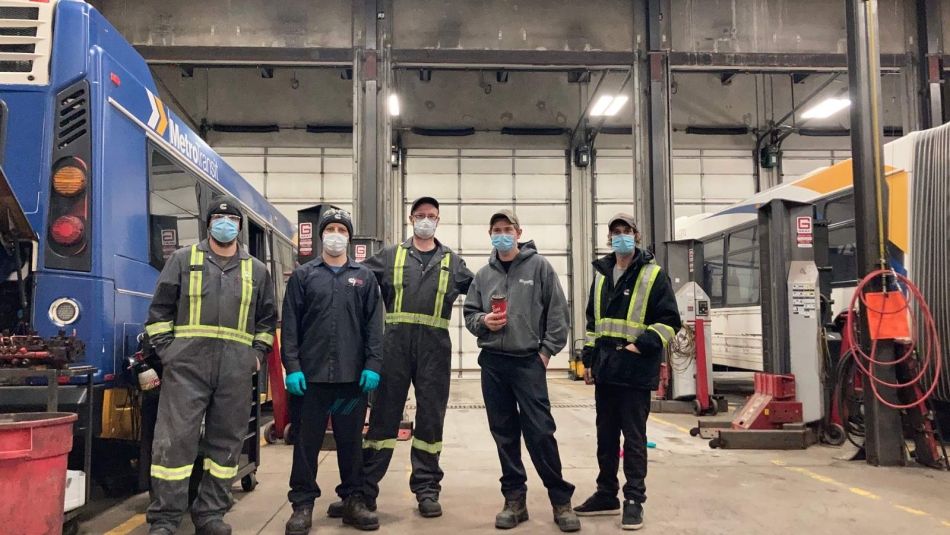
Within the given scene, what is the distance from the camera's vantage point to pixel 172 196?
491cm

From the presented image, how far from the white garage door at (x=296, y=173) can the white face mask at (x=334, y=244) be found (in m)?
13.1

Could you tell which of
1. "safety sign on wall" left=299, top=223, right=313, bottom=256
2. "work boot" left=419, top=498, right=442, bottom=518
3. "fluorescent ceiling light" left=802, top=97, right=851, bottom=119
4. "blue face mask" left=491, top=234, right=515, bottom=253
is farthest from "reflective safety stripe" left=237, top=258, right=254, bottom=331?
"fluorescent ceiling light" left=802, top=97, right=851, bottom=119

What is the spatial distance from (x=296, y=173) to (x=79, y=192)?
13.5 metres

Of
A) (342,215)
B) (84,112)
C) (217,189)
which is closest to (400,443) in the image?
(217,189)

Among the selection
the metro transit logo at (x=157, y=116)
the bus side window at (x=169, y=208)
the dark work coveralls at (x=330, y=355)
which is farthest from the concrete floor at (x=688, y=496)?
the metro transit logo at (x=157, y=116)

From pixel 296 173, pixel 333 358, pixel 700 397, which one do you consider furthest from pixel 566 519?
pixel 296 173

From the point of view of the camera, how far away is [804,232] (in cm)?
701

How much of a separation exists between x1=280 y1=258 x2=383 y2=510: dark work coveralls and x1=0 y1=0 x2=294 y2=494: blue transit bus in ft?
3.45

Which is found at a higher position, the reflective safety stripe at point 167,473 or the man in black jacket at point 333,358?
the man in black jacket at point 333,358

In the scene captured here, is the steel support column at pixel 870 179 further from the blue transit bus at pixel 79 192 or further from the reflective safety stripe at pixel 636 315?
the blue transit bus at pixel 79 192

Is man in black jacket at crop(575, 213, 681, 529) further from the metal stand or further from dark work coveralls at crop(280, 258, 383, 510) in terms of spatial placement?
the metal stand

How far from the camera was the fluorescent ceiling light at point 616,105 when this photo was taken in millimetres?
15656

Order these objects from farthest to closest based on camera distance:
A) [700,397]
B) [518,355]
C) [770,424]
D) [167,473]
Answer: [700,397] → [770,424] → [518,355] → [167,473]

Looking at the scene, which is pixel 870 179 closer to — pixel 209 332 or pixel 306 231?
pixel 306 231
